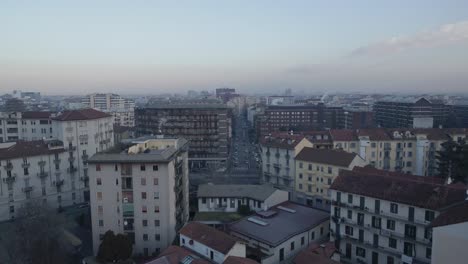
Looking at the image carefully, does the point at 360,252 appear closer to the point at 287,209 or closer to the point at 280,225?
the point at 280,225

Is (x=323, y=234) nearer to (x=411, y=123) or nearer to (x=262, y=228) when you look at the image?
(x=262, y=228)

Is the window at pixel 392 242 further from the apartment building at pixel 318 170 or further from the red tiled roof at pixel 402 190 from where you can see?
the apartment building at pixel 318 170

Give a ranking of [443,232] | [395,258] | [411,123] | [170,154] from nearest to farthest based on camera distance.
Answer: [443,232], [395,258], [170,154], [411,123]

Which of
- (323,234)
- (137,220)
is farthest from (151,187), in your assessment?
(323,234)

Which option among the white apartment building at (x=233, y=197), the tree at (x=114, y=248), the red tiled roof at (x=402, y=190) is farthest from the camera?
the white apartment building at (x=233, y=197)

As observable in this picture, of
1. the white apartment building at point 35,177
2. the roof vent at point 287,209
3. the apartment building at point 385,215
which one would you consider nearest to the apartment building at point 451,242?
the apartment building at point 385,215
